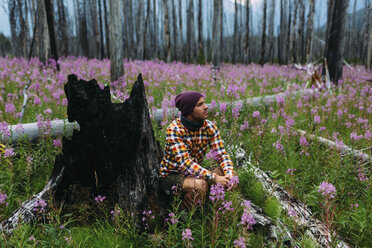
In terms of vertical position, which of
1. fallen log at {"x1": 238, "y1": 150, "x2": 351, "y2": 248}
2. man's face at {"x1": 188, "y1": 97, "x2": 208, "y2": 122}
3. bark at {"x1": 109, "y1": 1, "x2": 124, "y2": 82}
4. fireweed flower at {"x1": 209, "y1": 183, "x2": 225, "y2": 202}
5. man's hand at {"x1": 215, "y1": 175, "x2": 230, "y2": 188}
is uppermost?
bark at {"x1": 109, "y1": 1, "x2": 124, "y2": 82}

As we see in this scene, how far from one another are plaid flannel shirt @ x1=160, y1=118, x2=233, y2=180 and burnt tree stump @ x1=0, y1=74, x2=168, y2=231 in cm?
20

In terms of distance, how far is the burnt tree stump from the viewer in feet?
7.32

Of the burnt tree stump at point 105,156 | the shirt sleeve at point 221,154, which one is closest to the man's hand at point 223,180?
the shirt sleeve at point 221,154

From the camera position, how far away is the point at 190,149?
2.57m

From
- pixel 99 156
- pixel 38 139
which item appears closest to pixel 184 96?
pixel 99 156

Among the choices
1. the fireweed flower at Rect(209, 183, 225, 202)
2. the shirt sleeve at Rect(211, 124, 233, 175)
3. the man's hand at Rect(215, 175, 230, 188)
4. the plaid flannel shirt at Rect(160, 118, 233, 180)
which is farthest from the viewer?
the shirt sleeve at Rect(211, 124, 233, 175)

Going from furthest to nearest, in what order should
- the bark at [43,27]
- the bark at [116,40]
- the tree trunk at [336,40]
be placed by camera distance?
1. the tree trunk at [336,40]
2. the bark at [43,27]
3. the bark at [116,40]

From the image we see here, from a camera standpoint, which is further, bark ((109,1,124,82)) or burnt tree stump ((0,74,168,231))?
bark ((109,1,124,82))

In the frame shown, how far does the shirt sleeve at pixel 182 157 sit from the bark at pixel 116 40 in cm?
521

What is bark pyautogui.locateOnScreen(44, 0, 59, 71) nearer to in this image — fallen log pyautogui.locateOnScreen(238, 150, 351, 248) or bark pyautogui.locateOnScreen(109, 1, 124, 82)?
bark pyautogui.locateOnScreen(109, 1, 124, 82)

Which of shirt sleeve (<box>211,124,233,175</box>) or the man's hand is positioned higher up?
shirt sleeve (<box>211,124,233,175</box>)

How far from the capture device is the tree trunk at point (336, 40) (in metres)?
8.59

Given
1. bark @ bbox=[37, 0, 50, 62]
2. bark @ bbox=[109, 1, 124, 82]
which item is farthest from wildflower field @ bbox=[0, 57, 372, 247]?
bark @ bbox=[37, 0, 50, 62]

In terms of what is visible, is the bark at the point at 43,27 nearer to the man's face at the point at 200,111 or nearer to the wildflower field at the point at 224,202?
the wildflower field at the point at 224,202
